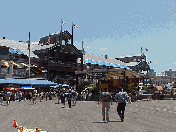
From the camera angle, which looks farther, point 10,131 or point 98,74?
point 98,74

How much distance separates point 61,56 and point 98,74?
968 inches

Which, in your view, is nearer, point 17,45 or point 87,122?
point 87,122

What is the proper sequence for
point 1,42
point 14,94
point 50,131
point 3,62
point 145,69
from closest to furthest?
point 50,131
point 14,94
point 3,62
point 1,42
point 145,69

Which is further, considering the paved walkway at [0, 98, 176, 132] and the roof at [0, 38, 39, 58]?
the roof at [0, 38, 39, 58]

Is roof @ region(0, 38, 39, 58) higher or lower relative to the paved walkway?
higher

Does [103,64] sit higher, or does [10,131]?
[103,64]

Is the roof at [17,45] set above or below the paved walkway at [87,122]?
above

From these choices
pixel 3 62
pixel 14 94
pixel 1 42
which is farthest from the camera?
pixel 1 42

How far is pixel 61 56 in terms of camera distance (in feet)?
224

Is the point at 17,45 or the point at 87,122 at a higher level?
the point at 17,45

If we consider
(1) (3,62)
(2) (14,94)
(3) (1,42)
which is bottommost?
(2) (14,94)

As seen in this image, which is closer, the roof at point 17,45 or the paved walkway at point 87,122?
the paved walkway at point 87,122

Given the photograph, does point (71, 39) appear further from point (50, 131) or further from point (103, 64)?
point (50, 131)

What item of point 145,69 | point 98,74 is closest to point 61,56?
point 98,74
